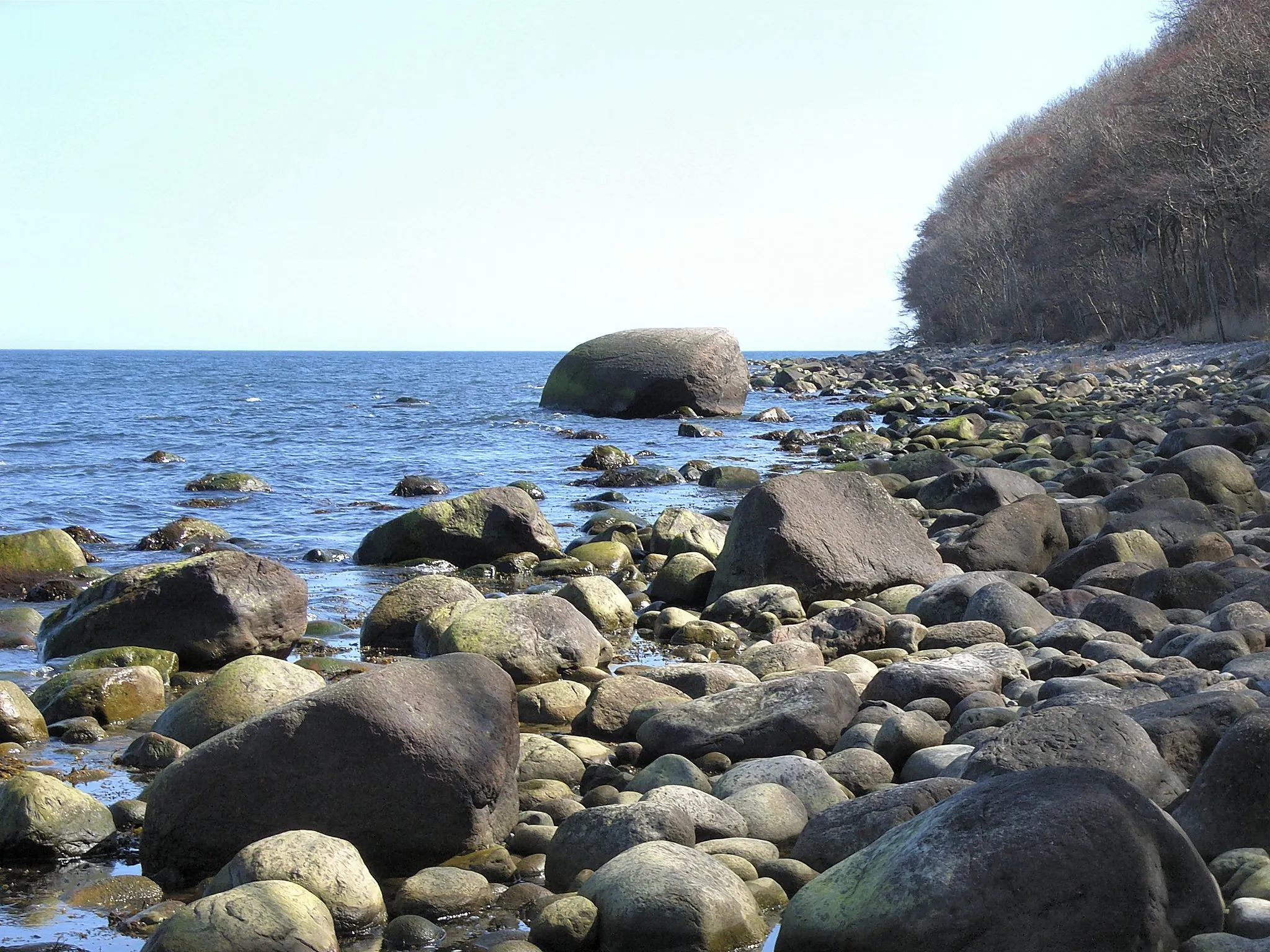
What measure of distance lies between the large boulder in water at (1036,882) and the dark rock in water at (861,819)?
65 centimetres

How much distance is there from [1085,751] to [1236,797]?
51 centimetres

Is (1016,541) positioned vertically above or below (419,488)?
above

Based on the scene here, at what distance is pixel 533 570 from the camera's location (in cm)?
1094

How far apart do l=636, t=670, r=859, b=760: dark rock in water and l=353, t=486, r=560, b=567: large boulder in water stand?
5.64m

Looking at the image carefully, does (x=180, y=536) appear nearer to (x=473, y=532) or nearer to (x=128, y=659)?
(x=473, y=532)

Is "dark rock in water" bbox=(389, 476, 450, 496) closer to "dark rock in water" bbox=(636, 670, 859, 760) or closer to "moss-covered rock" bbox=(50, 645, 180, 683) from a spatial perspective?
"moss-covered rock" bbox=(50, 645, 180, 683)

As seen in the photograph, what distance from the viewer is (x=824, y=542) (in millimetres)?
9242

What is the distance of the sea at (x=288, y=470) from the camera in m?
5.83

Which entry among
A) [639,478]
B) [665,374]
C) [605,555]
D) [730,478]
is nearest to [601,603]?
[605,555]

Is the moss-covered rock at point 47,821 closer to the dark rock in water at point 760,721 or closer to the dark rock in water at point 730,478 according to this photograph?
the dark rock in water at point 760,721

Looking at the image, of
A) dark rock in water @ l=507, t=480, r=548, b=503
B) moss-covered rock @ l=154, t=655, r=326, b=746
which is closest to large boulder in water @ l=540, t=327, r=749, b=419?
dark rock in water @ l=507, t=480, r=548, b=503

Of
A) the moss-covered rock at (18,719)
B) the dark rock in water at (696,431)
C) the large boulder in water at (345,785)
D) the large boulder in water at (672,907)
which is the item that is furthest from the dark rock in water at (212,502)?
the large boulder in water at (672,907)

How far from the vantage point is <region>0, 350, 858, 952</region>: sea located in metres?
5.83

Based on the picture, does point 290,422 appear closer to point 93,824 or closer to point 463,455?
point 463,455
